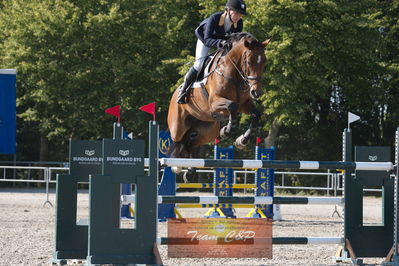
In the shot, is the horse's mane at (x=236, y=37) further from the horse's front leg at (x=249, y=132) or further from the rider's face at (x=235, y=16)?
the horse's front leg at (x=249, y=132)

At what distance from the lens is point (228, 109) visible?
682cm

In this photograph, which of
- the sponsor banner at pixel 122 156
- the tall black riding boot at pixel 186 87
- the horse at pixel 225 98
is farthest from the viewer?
the tall black riding boot at pixel 186 87

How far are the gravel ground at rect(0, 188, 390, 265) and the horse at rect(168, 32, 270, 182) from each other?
140 cm

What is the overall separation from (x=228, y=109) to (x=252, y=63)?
20.5 inches

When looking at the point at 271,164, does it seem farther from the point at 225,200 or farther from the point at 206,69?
the point at 206,69

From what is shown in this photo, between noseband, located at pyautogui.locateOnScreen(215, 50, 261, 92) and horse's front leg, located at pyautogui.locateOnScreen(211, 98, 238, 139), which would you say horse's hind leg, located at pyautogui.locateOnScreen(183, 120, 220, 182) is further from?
noseband, located at pyautogui.locateOnScreen(215, 50, 261, 92)

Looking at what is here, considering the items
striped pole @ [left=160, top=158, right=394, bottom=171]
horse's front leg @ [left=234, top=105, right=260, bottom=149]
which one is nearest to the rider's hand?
horse's front leg @ [left=234, top=105, right=260, bottom=149]

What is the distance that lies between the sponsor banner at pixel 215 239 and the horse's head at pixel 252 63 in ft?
4.36

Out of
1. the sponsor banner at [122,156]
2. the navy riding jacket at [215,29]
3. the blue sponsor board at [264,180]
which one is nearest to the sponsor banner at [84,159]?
the sponsor banner at [122,156]

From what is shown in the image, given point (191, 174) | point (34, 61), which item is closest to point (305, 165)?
point (191, 174)

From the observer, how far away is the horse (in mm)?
6785

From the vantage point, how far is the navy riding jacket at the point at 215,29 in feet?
24.0

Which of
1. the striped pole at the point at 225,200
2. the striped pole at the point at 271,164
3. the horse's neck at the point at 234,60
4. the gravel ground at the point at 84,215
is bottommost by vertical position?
the gravel ground at the point at 84,215

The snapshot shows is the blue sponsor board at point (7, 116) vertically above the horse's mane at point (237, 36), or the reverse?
the horse's mane at point (237, 36)
